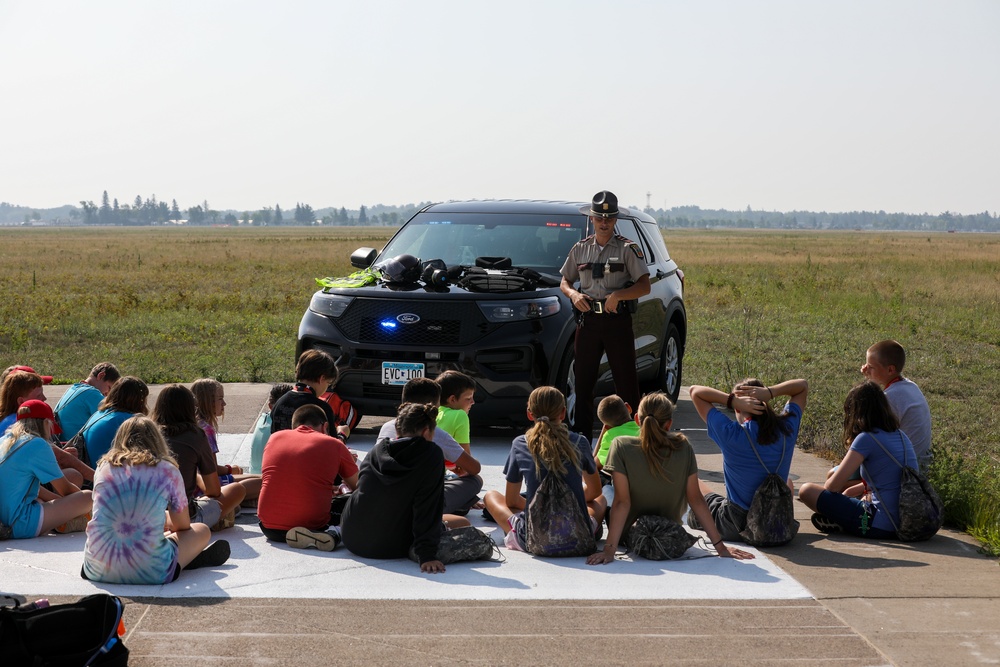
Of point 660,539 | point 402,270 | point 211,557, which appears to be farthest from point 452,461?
point 402,270

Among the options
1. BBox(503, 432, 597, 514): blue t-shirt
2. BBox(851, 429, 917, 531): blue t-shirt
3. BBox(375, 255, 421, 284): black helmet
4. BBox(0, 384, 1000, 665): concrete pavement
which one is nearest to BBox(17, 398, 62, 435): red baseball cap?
BBox(0, 384, 1000, 665): concrete pavement

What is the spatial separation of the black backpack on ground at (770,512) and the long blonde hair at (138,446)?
3.09 m

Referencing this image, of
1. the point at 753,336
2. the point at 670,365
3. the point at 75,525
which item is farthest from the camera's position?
the point at 753,336

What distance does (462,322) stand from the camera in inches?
345

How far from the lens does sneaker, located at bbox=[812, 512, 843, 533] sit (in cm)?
673

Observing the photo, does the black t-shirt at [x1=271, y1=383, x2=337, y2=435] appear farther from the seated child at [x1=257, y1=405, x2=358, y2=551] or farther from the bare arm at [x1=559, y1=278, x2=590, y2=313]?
the bare arm at [x1=559, y1=278, x2=590, y2=313]

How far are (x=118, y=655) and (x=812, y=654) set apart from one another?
105 inches

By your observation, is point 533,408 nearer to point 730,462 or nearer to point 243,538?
point 730,462

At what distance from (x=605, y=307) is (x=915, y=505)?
109 inches

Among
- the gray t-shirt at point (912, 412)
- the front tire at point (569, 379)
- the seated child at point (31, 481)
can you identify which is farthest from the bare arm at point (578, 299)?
the seated child at point (31, 481)

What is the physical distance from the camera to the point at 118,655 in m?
4.23

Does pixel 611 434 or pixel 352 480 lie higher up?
pixel 611 434

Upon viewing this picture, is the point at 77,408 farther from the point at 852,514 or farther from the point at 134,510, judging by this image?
the point at 852,514

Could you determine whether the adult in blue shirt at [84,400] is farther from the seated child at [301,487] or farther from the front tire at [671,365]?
the front tire at [671,365]
